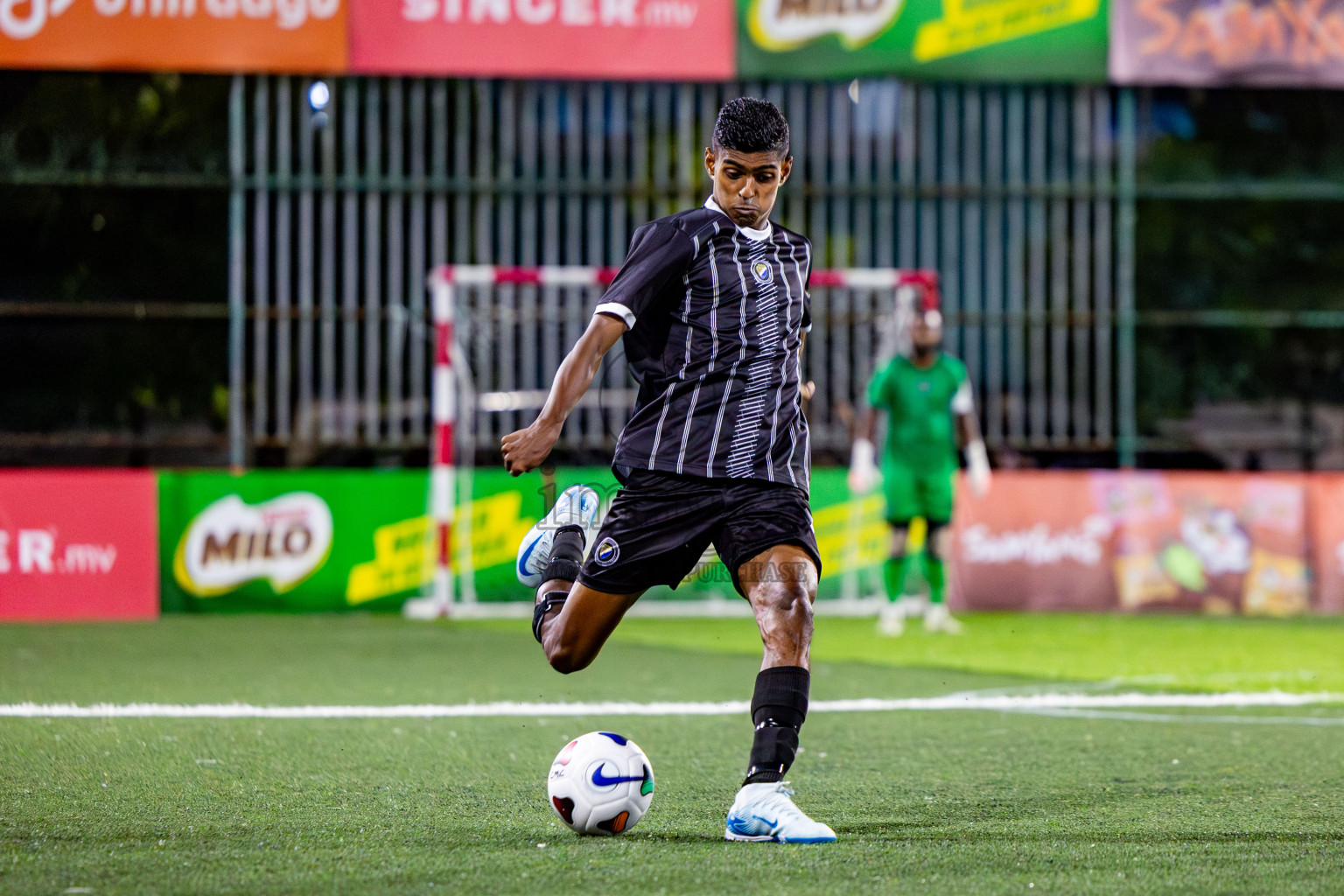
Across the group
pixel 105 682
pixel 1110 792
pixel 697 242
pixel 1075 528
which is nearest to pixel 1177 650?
pixel 1075 528

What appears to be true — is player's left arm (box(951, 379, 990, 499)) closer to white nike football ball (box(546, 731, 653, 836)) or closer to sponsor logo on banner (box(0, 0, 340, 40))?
sponsor logo on banner (box(0, 0, 340, 40))

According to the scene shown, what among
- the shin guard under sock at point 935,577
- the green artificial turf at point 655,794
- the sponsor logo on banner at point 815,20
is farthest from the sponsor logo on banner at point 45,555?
the sponsor logo on banner at point 815,20

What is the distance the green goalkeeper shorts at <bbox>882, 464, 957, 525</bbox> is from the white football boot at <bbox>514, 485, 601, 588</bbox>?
655 cm

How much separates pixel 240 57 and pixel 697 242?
29.3 feet

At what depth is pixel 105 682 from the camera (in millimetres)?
7980

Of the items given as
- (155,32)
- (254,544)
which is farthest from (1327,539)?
(155,32)

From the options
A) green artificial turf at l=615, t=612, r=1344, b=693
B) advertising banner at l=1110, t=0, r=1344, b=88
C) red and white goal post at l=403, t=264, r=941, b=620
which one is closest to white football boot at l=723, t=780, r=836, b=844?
green artificial turf at l=615, t=612, r=1344, b=693

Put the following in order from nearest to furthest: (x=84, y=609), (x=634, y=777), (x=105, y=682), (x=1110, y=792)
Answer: (x=634, y=777) → (x=1110, y=792) → (x=105, y=682) → (x=84, y=609)

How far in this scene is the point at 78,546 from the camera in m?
11.8

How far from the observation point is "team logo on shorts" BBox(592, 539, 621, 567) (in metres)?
4.41

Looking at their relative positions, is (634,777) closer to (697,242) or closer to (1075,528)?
(697,242)

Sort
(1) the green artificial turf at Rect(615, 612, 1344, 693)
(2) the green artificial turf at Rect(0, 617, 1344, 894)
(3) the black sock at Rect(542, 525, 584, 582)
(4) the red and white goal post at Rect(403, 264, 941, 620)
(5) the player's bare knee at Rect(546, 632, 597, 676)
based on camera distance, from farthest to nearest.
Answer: (4) the red and white goal post at Rect(403, 264, 941, 620) → (1) the green artificial turf at Rect(615, 612, 1344, 693) → (3) the black sock at Rect(542, 525, 584, 582) → (5) the player's bare knee at Rect(546, 632, 597, 676) → (2) the green artificial turf at Rect(0, 617, 1344, 894)

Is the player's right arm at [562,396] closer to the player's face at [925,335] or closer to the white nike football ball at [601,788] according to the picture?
the white nike football ball at [601,788]

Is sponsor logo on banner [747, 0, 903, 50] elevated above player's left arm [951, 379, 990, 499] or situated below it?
above
